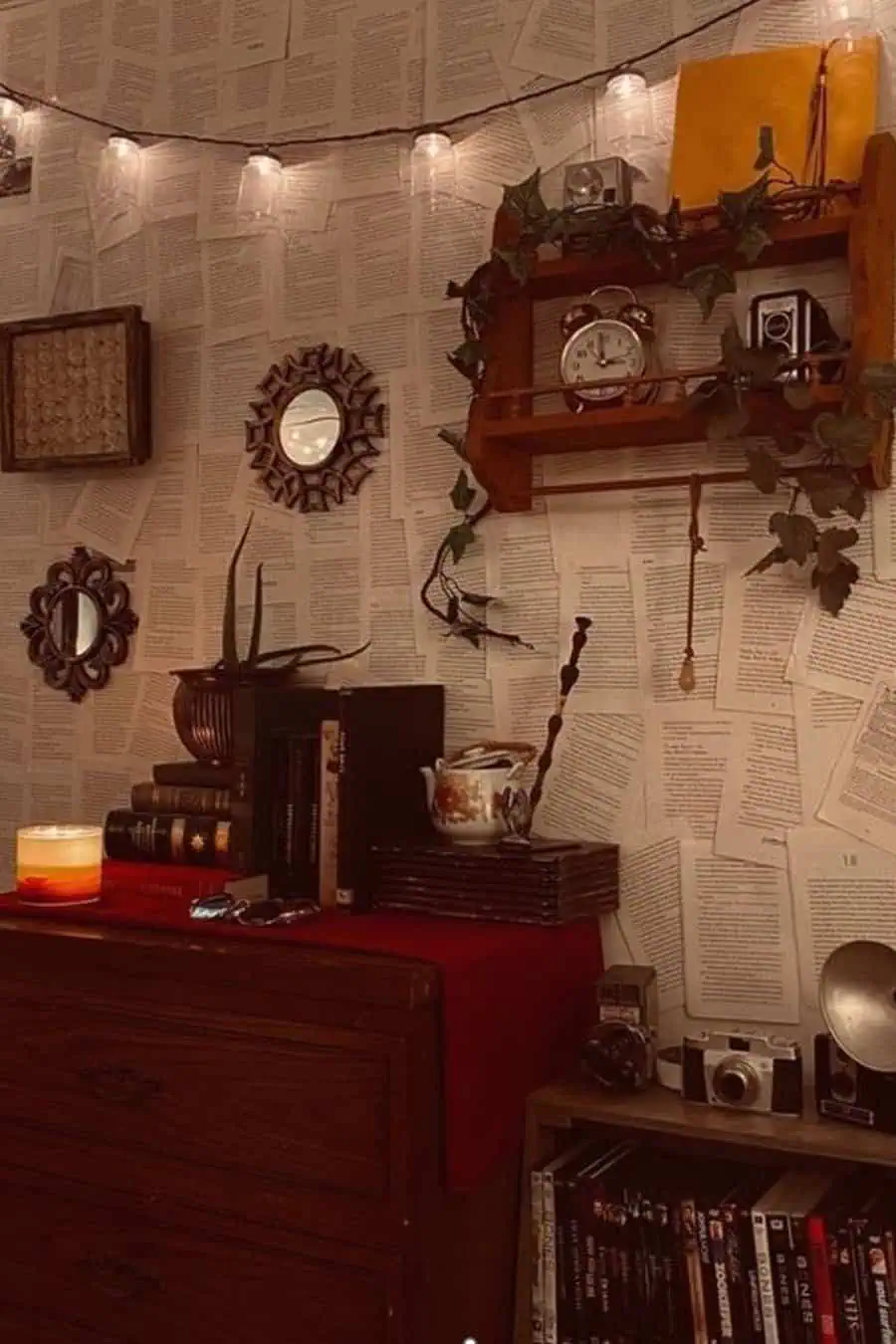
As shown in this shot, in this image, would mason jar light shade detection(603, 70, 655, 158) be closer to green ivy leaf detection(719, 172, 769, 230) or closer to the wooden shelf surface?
green ivy leaf detection(719, 172, 769, 230)

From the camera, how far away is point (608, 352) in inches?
75.3

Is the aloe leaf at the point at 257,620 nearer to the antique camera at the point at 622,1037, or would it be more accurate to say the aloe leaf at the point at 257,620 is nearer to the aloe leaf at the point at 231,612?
the aloe leaf at the point at 231,612

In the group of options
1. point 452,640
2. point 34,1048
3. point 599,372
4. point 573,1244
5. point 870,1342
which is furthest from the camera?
point 452,640

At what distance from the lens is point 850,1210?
5.16 feet

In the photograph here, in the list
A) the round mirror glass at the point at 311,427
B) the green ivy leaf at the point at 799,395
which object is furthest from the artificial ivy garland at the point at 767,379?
the round mirror glass at the point at 311,427

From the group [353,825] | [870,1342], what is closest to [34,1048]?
[353,825]

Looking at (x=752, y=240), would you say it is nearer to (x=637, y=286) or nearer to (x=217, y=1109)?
(x=637, y=286)

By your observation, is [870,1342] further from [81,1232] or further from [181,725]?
[181,725]

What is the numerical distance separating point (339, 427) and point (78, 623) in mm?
617

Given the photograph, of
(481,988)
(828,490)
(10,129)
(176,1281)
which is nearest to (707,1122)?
(481,988)

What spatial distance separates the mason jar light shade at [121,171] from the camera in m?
2.39

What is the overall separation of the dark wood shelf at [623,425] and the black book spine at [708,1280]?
95 cm

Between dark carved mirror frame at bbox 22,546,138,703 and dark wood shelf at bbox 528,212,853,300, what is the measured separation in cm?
91

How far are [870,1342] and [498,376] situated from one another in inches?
50.9
